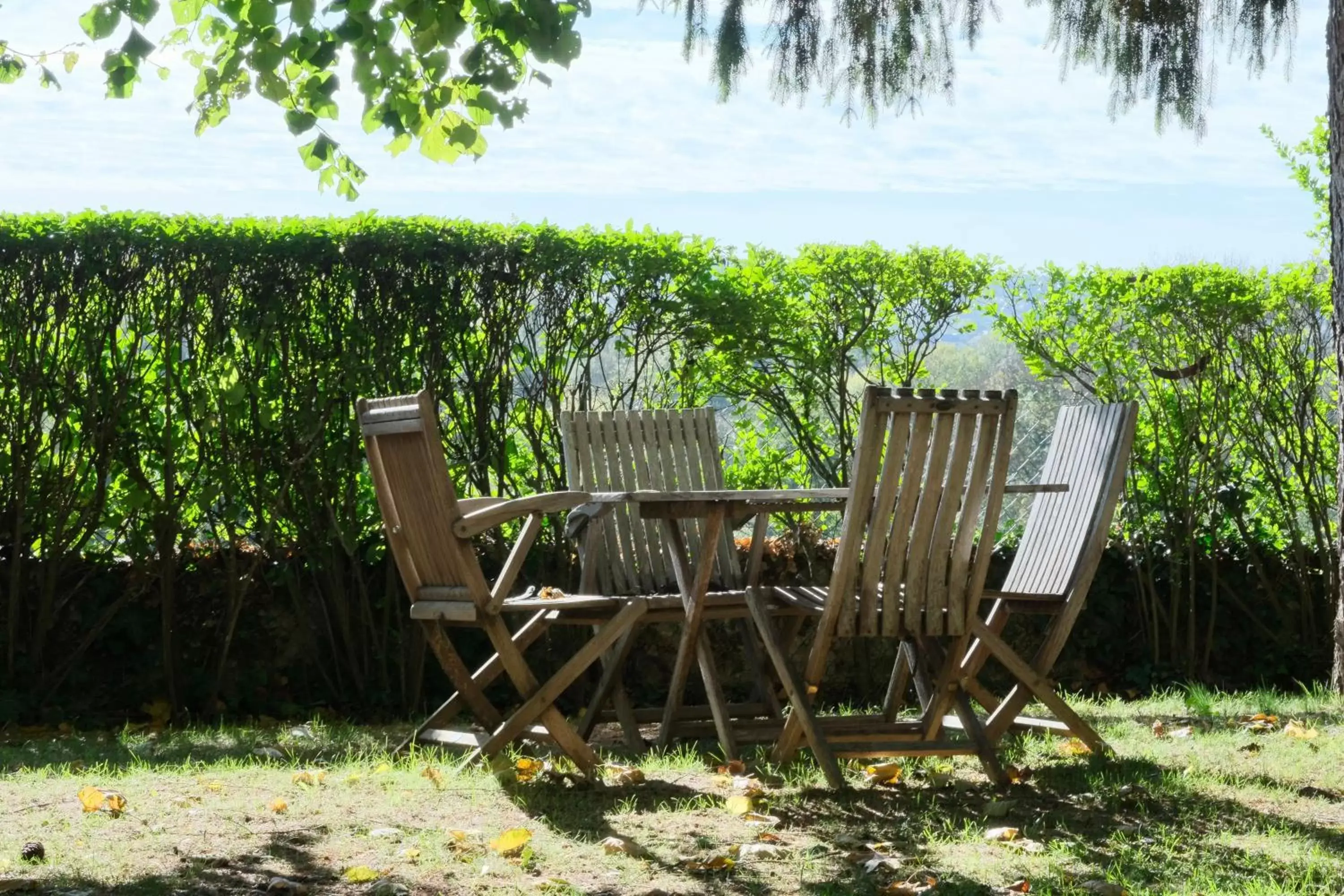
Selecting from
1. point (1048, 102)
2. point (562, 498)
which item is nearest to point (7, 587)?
point (562, 498)

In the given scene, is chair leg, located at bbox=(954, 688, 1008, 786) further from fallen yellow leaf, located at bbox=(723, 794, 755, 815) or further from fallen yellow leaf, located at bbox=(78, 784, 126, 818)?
fallen yellow leaf, located at bbox=(78, 784, 126, 818)

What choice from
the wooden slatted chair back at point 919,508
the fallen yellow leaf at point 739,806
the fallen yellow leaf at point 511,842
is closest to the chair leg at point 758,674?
the wooden slatted chair back at point 919,508

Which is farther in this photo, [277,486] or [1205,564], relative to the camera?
[1205,564]

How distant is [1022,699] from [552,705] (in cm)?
159

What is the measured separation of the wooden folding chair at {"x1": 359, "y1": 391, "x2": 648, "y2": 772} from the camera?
14.2 ft

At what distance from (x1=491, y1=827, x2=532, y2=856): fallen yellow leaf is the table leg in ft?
4.39

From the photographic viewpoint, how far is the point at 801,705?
4367 millimetres

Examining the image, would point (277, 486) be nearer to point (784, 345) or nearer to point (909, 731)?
point (784, 345)

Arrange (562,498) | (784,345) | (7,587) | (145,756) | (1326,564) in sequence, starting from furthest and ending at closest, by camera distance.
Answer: (1326,564) < (784,345) < (7,587) < (145,756) < (562,498)

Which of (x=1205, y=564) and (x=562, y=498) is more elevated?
(x=562, y=498)

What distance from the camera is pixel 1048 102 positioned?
748cm

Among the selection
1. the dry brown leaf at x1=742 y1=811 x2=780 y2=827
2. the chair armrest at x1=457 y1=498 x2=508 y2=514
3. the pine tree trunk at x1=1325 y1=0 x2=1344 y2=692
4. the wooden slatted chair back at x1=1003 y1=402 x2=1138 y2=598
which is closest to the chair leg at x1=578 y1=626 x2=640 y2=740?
the chair armrest at x1=457 y1=498 x2=508 y2=514

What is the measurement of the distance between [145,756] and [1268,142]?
290 inches

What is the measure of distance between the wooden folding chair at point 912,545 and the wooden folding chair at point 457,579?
2.17ft
